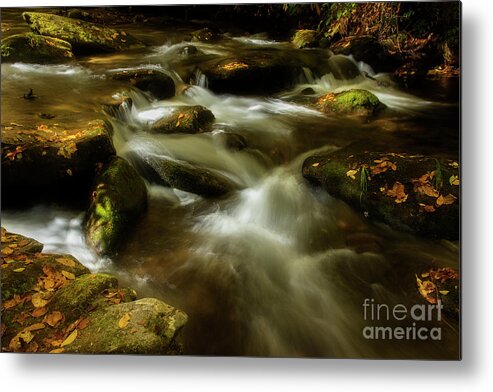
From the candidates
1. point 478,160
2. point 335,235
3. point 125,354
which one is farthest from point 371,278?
point 125,354

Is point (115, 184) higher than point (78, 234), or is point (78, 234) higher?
point (115, 184)

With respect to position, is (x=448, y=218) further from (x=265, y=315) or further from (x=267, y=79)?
(x=267, y=79)

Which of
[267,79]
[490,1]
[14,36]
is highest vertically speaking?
[14,36]

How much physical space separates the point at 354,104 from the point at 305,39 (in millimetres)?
586

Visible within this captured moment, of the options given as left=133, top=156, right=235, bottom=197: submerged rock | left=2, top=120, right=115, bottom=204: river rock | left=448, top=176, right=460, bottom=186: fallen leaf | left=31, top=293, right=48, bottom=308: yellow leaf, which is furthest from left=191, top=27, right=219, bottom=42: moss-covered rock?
left=31, top=293, right=48, bottom=308: yellow leaf

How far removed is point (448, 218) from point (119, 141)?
7.21 ft

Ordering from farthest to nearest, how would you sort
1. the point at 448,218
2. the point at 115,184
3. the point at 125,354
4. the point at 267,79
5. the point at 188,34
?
the point at 267,79 → the point at 188,34 → the point at 115,184 → the point at 448,218 → the point at 125,354

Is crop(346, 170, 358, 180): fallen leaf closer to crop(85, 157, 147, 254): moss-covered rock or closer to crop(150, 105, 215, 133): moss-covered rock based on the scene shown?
crop(150, 105, 215, 133): moss-covered rock

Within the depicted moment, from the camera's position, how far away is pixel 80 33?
241cm

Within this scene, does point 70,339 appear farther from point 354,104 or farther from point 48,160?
point 354,104

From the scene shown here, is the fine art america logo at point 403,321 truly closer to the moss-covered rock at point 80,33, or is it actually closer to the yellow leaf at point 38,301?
the yellow leaf at point 38,301

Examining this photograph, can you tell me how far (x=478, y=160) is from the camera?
211 cm

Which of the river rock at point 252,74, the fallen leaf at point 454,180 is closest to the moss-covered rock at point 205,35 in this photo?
the river rock at point 252,74

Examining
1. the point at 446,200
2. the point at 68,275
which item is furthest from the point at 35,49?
the point at 446,200
